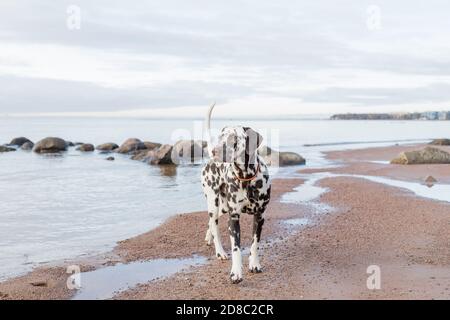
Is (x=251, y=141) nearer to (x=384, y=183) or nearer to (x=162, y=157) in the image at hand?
(x=384, y=183)

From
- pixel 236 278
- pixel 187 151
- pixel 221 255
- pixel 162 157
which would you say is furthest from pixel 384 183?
pixel 187 151

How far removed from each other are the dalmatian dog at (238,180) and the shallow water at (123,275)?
59.3 inches

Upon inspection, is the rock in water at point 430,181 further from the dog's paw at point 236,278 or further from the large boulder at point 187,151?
the large boulder at point 187,151

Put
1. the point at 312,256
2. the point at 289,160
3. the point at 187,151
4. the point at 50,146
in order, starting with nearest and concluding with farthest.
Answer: the point at 312,256, the point at 289,160, the point at 187,151, the point at 50,146

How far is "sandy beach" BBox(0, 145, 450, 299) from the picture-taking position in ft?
28.3

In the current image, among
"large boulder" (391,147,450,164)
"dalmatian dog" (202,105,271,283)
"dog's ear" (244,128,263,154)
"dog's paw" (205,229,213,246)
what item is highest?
"dog's ear" (244,128,263,154)

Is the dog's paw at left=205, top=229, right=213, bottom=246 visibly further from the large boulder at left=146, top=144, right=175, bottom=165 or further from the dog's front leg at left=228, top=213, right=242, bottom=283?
the large boulder at left=146, top=144, right=175, bottom=165

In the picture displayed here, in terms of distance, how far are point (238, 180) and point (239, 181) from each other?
23mm

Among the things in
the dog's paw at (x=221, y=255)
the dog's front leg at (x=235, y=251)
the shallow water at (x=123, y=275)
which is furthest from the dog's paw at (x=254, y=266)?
the shallow water at (x=123, y=275)

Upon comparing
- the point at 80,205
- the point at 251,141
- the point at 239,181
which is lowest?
the point at 80,205

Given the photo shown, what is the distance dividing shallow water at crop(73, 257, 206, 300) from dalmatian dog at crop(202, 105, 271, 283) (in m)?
1.51

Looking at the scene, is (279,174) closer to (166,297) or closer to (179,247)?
(179,247)

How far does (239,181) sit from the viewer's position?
901 centimetres

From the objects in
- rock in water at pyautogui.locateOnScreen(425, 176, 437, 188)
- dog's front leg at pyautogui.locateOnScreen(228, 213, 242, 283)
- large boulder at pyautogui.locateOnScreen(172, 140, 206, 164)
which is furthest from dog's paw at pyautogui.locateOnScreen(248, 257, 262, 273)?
large boulder at pyautogui.locateOnScreen(172, 140, 206, 164)
